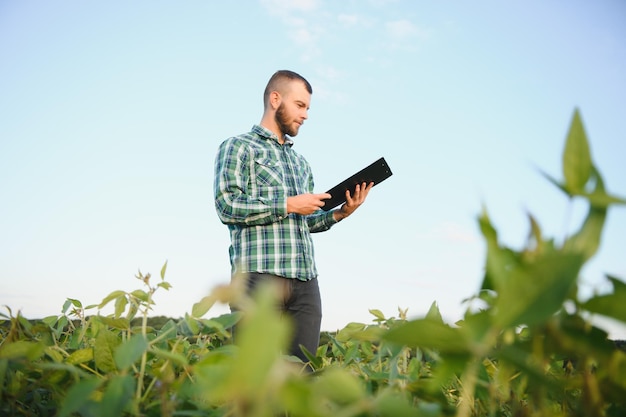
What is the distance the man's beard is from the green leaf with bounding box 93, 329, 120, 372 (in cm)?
353

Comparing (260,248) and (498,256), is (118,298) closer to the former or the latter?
(498,256)

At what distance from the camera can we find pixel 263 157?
12.6 feet

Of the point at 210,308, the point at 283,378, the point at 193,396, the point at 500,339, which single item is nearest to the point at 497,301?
the point at 283,378

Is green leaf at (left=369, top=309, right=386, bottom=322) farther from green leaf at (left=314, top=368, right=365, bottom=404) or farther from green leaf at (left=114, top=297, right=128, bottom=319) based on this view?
green leaf at (left=314, top=368, right=365, bottom=404)

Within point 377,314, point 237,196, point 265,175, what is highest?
point 265,175

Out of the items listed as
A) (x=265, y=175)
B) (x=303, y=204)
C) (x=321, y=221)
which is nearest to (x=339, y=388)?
(x=303, y=204)

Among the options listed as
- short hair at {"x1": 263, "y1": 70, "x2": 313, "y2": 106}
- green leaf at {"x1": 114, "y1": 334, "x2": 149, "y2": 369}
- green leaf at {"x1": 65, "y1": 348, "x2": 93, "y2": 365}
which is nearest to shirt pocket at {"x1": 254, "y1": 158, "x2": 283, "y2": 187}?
short hair at {"x1": 263, "y1": 70, "x2": 313, "y2": 106}

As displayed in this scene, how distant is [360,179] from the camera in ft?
11.6

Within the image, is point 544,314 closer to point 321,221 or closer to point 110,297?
point 110,297

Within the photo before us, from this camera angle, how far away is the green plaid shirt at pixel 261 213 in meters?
3.31

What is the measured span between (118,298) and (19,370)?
17 cm

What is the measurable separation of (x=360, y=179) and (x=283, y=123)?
0.97 m

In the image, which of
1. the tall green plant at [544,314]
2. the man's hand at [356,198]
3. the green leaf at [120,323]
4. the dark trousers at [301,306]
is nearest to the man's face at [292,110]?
the man's hand at [356,198]

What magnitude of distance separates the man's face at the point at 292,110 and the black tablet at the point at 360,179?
825 mm
